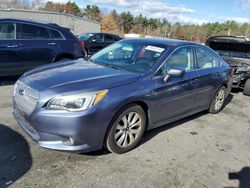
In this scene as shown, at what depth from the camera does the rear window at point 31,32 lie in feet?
22.7

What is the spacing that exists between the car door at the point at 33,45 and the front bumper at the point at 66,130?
406 cm

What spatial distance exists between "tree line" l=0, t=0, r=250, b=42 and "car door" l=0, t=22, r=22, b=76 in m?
55.7

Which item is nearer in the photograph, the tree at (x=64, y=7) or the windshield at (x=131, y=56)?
the windshield at (x=131, y=56)

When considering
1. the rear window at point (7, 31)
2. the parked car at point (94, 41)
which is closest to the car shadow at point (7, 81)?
the rear window at point (7, 31)

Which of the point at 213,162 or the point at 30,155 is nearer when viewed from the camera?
the point at 30,155

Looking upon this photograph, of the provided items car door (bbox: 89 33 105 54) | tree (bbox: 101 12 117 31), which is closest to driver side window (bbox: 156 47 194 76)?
car door (bbox: 89 33 105 54)

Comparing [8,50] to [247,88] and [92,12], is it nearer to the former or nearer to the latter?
[247,88]

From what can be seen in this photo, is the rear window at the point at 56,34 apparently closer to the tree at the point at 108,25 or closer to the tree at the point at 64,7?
the tree at the point at 64,7


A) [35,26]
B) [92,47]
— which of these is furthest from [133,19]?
[35,26]

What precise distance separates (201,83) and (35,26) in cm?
468

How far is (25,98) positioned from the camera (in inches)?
137

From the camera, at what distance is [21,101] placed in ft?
11.6

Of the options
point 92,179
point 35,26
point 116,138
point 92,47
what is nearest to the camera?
point 92,179

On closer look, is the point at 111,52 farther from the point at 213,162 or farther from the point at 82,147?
the point at 213,162
